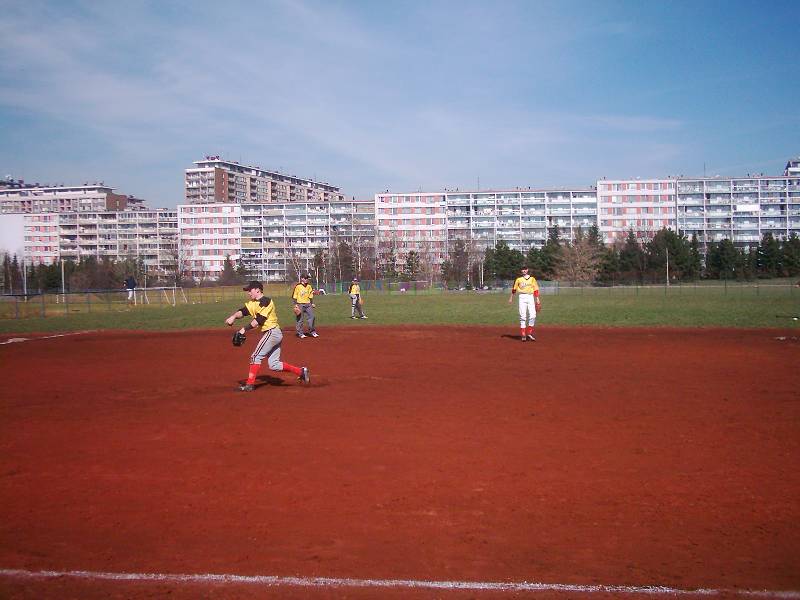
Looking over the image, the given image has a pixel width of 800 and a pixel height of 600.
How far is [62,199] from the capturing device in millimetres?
149000

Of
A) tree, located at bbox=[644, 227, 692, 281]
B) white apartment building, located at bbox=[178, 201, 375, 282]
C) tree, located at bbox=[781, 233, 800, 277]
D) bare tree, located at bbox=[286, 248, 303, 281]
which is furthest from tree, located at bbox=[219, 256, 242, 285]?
tree, located at bbox=[781, 233, 800, 277]

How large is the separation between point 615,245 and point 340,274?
4005 centimetres

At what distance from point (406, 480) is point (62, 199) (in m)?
162

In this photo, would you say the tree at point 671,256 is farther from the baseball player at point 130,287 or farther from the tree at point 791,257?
the baseball player at point 130,287

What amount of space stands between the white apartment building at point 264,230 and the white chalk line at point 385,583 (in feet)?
382

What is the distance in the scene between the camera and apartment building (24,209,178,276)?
12975cm

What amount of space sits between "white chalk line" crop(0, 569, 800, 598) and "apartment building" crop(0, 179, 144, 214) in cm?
15228

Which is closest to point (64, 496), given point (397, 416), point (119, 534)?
point (119, 534)

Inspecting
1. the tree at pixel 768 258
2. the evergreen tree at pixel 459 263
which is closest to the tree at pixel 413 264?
the evergreen tree at pixel 459 263

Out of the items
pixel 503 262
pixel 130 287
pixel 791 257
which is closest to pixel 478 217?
pixel 503 262

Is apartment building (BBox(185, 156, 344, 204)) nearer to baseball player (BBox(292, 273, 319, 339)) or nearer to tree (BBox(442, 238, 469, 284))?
tree (BBox(442, 238, 469, 284))

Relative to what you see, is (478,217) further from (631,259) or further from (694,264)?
(694,264)

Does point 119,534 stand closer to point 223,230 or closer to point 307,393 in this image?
point 307,393

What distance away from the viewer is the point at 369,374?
13.7 meters
